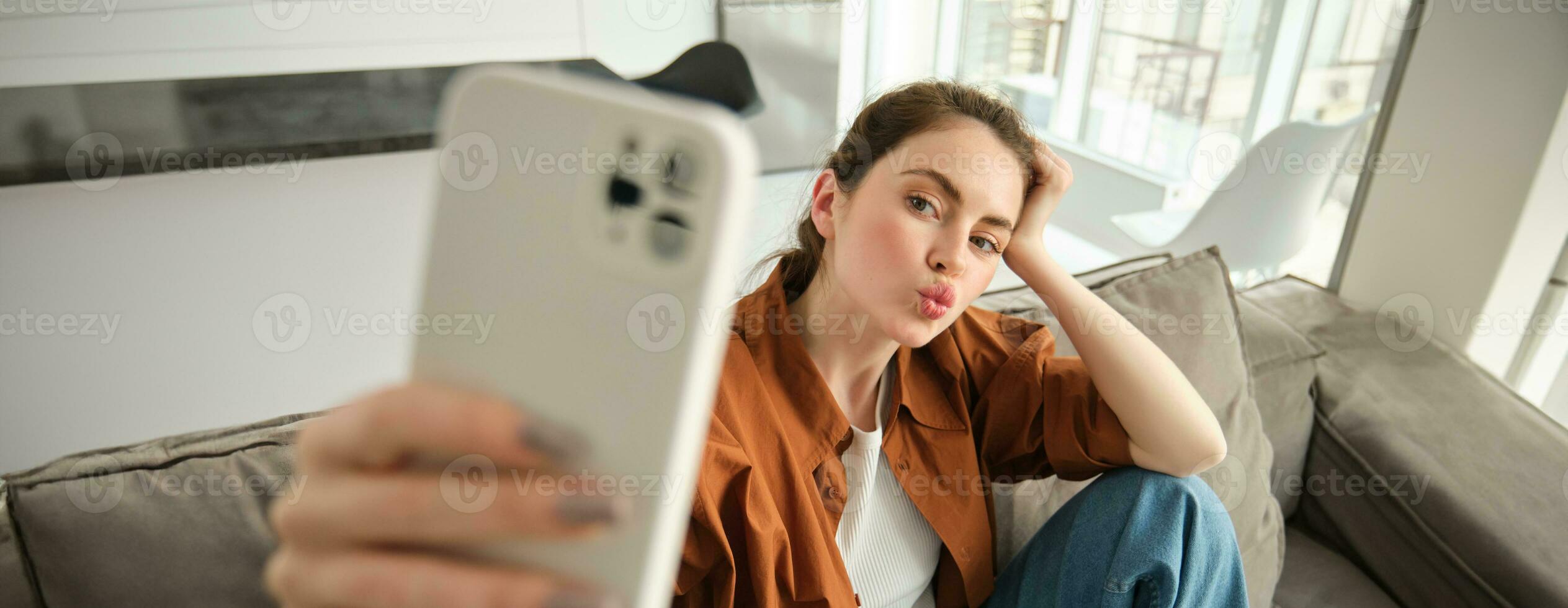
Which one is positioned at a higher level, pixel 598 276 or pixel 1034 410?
pixel 598 276

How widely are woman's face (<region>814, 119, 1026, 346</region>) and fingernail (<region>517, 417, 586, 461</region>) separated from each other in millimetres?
579

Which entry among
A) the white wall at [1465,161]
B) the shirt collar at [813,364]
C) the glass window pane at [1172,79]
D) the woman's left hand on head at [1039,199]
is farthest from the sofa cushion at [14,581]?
the glass window pane at [1172,79]

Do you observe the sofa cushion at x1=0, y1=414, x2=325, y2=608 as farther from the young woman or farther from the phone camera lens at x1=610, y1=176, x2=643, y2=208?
the phone camera lens at x1=610, y1=176, x2=643, y2=208

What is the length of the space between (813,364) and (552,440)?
0.63 metres

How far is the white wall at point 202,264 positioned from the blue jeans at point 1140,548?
4.27 feet

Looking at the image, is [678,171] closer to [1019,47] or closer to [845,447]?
[845,447]

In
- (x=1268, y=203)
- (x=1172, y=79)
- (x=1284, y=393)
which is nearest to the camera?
(x=1284, y=393)

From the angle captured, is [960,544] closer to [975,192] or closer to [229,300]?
[975,192]

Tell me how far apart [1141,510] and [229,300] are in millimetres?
1693

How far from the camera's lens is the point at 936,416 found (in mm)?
1020

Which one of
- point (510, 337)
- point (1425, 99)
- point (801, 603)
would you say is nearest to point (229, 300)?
point (801, 603)

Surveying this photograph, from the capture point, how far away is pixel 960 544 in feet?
3.31

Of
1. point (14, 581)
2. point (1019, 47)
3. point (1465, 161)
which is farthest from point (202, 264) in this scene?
point (1465, 161)

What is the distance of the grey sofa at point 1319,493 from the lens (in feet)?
2.48
